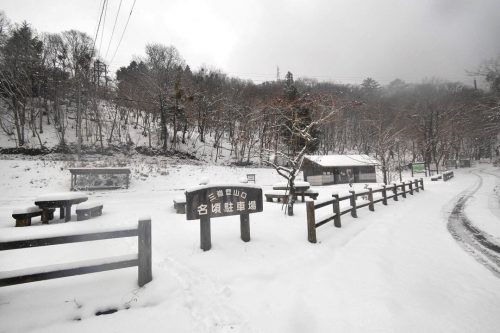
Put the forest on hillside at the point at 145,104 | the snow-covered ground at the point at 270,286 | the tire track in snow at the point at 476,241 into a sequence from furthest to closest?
the forest on hillside at the point at 145,104
the tire track in snow at the point at 476,241
the snow-covered ground at the point at 270,286

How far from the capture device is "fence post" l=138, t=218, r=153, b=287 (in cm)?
338

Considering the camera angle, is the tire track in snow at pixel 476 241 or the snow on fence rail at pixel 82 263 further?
the tire track in snow at pixel 476 241

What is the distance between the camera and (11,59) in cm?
2442

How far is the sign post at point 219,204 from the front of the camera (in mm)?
4496

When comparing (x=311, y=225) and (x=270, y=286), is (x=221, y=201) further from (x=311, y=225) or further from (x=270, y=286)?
(x=311, y=225)

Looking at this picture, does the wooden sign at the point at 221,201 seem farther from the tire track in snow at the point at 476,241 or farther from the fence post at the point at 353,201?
the tire track in snow at the point at 476,241

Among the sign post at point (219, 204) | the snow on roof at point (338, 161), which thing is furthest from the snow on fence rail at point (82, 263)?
the snow on roof at point (338, 161)

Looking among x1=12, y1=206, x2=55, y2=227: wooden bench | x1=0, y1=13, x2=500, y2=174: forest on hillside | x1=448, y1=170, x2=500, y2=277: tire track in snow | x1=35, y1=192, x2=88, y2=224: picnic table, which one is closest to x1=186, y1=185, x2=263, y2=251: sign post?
x1=448, y1=170, x2=500, y2=277: tire track in snow

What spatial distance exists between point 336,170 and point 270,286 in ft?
96.8

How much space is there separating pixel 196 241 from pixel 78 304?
2.68 meters

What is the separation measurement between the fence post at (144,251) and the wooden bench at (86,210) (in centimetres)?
629

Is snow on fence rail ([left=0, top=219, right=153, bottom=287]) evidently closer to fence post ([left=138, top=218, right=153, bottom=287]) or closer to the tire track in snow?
fence post ([left=138, top=218, right=153, bottom=287])

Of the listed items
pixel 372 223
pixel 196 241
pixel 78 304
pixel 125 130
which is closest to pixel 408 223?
pixel 372 223

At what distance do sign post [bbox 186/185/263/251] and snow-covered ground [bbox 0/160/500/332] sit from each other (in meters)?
0.43
